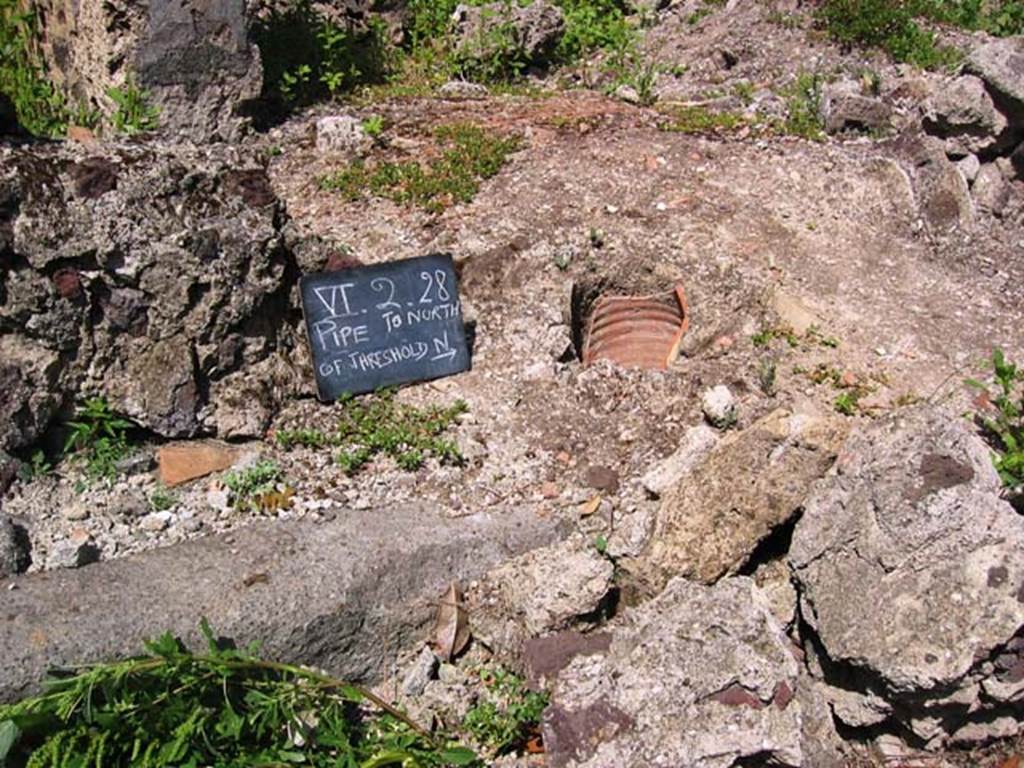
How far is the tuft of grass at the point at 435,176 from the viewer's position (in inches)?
220

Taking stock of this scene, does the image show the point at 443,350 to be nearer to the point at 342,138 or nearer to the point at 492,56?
the point at 342,138

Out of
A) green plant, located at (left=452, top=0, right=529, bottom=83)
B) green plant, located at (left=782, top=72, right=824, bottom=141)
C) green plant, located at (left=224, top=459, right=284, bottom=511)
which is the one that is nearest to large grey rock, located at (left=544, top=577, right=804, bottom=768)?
green plant, located at (left=224, top=459, right=284, bottom=511)

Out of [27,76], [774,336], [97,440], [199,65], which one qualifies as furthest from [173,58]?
[774,336]

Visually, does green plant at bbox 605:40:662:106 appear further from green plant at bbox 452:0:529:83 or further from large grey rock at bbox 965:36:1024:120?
large grey rock at bbox 965:36:1024:120

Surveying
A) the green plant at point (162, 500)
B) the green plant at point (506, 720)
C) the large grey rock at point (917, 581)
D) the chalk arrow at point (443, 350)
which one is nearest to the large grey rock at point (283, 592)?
the green plant at point (162, 500)

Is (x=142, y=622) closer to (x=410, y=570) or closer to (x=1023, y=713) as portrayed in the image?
(x=410, y=570)

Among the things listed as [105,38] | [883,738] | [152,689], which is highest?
[105,38]

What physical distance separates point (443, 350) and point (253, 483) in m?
0.97

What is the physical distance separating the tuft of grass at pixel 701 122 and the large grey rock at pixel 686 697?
3.60 metres

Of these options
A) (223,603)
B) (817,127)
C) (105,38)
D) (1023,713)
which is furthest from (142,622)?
(817,127)

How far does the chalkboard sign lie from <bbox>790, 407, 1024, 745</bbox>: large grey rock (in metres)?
1.64

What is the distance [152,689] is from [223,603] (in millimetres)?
462

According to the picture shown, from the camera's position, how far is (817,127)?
255 inches

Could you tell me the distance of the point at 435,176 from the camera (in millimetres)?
5738
